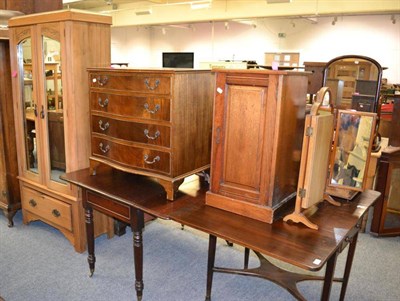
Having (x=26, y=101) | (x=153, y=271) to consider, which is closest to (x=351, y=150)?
(x=153, y=271)

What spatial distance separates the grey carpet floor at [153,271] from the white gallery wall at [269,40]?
16.4ft

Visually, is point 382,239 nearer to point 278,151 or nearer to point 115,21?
point 278,151

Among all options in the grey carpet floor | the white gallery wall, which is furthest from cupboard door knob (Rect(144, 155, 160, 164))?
the white gallery wall

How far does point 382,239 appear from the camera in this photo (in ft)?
10.7

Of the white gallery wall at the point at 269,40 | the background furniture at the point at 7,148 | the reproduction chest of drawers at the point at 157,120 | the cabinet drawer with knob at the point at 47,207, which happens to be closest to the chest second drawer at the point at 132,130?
the reproduction chest of drawers at the point at 157,120

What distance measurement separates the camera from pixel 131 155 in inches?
81.7

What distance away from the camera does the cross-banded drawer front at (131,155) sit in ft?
6.36

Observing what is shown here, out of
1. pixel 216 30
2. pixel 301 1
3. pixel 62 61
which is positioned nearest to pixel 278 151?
pixel 62 61

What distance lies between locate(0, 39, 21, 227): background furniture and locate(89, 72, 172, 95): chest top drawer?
4.66 feet

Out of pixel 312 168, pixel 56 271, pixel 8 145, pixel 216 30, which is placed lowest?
pixel 56 271

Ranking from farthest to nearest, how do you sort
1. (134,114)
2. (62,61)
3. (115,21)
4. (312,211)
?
(115,21) < (62,61) < (134,114) < (312,211)

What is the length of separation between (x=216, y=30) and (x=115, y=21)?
3.14 meters

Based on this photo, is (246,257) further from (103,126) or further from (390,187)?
(390,187)

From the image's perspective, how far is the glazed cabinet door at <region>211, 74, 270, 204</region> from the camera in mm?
1607
